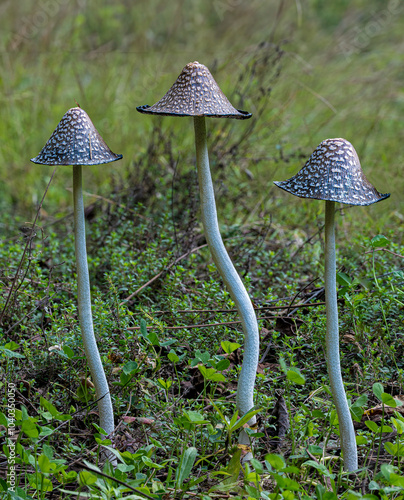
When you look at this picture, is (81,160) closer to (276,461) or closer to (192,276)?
(276,461)

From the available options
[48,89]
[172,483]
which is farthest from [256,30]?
[172,483]

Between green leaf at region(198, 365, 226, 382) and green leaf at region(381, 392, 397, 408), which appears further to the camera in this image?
green leaf at region(198, 365, 226, 382)

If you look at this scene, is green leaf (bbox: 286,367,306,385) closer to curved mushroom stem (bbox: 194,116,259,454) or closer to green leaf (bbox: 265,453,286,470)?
curved mushroom stem (bbox: 194,116,259,454)

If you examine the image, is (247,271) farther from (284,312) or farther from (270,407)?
(270,407)

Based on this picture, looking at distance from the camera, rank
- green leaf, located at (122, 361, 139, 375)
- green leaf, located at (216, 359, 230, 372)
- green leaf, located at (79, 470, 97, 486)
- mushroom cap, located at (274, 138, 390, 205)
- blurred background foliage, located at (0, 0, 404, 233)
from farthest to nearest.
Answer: blurred background foliage, located at (0, 0, 404, 233), green leaf, located at (122, 361, 139, 375), green leaf, located at (216, 359, 230, 372), mushroom cap, located at (274, 138, 390, 205), green leaf, located at (79, 470, 97, 486)

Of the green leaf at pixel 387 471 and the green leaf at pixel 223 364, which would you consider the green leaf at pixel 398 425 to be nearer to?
the green leaf at pixel 387 471

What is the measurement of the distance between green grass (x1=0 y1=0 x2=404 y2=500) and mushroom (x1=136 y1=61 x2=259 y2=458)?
0.13 metres

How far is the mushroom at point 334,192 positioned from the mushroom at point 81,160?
803 mm

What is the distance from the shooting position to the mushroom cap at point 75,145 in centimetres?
222

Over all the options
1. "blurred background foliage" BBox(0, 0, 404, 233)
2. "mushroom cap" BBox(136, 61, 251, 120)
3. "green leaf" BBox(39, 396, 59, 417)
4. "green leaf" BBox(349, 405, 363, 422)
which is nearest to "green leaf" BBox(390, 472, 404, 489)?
"green leaf" BBox(349, 405, 363, 422)

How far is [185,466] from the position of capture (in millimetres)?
2158

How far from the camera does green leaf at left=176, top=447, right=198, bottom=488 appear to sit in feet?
6.98

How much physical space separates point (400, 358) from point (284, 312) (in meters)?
0.75

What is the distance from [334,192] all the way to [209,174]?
60 cm
